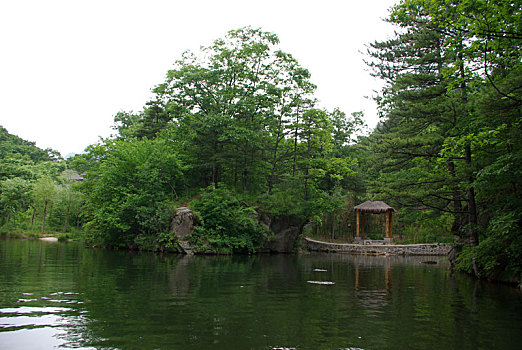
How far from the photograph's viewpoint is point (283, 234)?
86.4 ft

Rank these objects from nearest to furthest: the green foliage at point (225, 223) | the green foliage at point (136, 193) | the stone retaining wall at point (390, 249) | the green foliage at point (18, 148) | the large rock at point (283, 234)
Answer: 1. the green foliage at point (225, 223)
2. the green foliage at point (136, 193)
3. the large rock at point (283, 234)
4. the stone retaining wall at point (390, 249)
5. the green foliage at point (18, 148)

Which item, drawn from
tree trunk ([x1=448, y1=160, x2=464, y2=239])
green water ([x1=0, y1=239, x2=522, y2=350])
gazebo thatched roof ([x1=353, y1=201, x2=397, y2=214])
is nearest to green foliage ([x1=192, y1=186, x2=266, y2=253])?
gazebo thatched roof ([x1=353, y1=201, x2=397, y2=214])

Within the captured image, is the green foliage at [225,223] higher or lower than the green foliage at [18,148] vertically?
lower

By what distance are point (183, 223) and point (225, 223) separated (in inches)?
97.8

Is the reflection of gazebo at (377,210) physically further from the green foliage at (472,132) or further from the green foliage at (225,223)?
the green foliage at (472,132)

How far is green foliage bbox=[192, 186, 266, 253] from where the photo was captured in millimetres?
22031

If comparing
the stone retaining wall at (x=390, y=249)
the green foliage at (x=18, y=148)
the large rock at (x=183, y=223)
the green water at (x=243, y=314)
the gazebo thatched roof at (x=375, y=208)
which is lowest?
the stone retaining wall at (x=390, y=249)

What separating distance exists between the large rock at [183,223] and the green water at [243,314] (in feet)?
37.0

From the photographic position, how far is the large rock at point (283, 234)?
84.7 feet

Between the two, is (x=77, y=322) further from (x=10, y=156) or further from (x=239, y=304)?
(x=10, y=156)

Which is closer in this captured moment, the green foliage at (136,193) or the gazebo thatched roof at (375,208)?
the green foliage at (136,193)

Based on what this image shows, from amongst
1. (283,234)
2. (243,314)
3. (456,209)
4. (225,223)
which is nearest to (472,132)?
(456,209)

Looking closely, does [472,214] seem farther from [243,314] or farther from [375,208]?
[375,208]

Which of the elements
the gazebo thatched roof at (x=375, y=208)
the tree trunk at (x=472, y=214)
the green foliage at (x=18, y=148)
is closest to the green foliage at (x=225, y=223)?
the gazebo thatched roof at (x=375, y=208)
